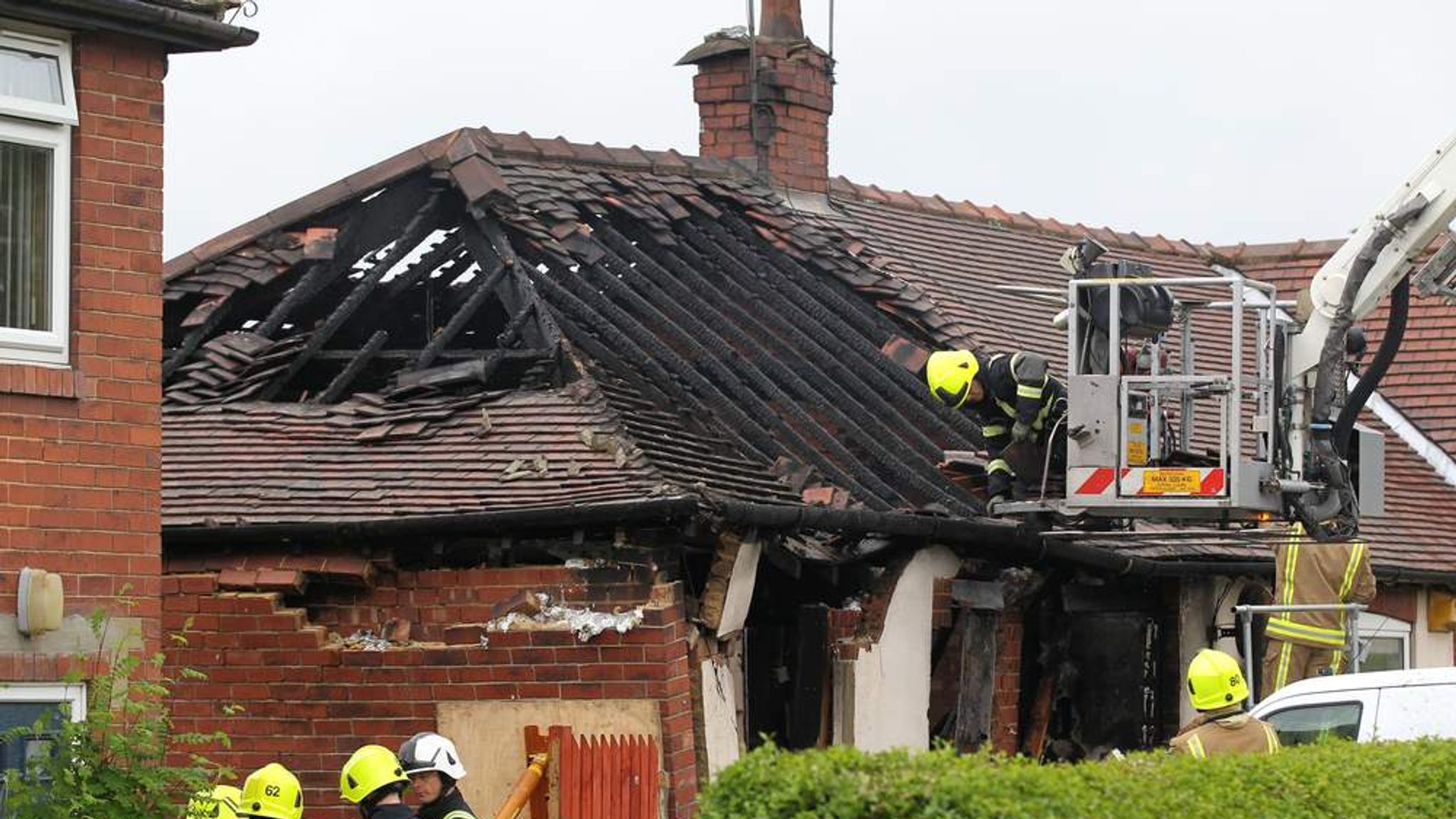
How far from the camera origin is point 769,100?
21344 millimetres

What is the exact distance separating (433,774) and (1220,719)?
3659mm

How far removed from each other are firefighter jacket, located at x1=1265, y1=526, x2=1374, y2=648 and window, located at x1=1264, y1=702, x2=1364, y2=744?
7.76ft

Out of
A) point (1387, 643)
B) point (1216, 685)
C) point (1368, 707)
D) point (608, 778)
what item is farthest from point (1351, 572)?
point (1387, 643)

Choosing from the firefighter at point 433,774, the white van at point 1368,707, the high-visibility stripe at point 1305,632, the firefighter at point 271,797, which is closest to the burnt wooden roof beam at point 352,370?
the firefighter at point 271,797

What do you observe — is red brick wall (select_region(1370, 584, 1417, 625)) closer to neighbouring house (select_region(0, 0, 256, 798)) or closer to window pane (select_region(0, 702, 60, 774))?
neighbouring house (select_region(0, 0, 256, 798))

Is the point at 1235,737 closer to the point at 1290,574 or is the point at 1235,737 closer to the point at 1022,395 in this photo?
the point at 1290,574

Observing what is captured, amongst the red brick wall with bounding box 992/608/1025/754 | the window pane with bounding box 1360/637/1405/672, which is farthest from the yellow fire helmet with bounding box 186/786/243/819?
the window pane with bounding box 1360/637/1405/672

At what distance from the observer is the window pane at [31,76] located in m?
11.4

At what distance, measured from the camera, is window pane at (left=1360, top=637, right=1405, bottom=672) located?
2023cm

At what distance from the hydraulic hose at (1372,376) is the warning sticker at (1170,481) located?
111 cm

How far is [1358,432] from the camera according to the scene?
53.0 feet

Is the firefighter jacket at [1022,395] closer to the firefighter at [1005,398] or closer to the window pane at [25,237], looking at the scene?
the firefighter at [1005,398]

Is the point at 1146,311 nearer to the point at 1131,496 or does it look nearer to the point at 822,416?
the point at 1131,496

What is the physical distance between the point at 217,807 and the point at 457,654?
9.80 feet
